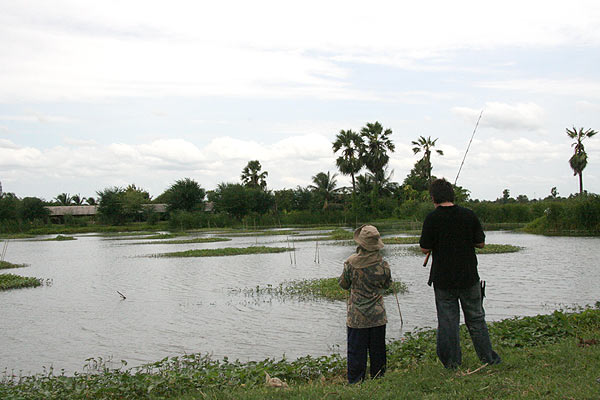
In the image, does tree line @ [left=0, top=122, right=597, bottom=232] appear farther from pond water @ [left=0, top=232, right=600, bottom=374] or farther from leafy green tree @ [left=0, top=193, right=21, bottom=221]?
pond water @ [left=0, top=232, right=600, bottom=374]

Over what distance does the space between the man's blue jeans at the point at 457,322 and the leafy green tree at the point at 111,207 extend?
84.2 meters

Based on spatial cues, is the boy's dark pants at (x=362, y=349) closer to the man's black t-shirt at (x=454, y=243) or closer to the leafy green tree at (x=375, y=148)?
the man's black t-shirt at (x=454, y=243)

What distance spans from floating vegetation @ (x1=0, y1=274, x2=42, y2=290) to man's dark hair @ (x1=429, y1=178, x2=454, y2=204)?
19189mm

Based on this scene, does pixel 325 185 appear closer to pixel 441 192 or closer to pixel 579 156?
pixel 579 156

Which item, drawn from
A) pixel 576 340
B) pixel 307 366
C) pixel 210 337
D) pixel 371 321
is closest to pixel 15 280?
pixel 210 337

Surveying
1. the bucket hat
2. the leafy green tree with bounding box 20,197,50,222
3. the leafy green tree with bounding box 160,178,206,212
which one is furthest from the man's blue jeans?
the leafy green tree with bounding box 20,197,50,222

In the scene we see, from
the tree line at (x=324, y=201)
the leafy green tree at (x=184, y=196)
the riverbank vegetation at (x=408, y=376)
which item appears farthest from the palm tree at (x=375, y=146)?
the riverbank vegetation at (x=408, y=376)

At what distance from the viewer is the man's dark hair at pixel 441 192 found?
21.5 ft

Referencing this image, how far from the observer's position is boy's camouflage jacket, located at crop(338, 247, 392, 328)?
6652 mm

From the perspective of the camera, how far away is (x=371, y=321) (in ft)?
21.8

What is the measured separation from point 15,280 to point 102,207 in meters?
68.2

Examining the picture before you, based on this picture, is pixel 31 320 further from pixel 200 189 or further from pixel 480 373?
pixel 200 189

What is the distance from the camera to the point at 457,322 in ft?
21.2

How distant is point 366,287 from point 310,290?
1041 cm
